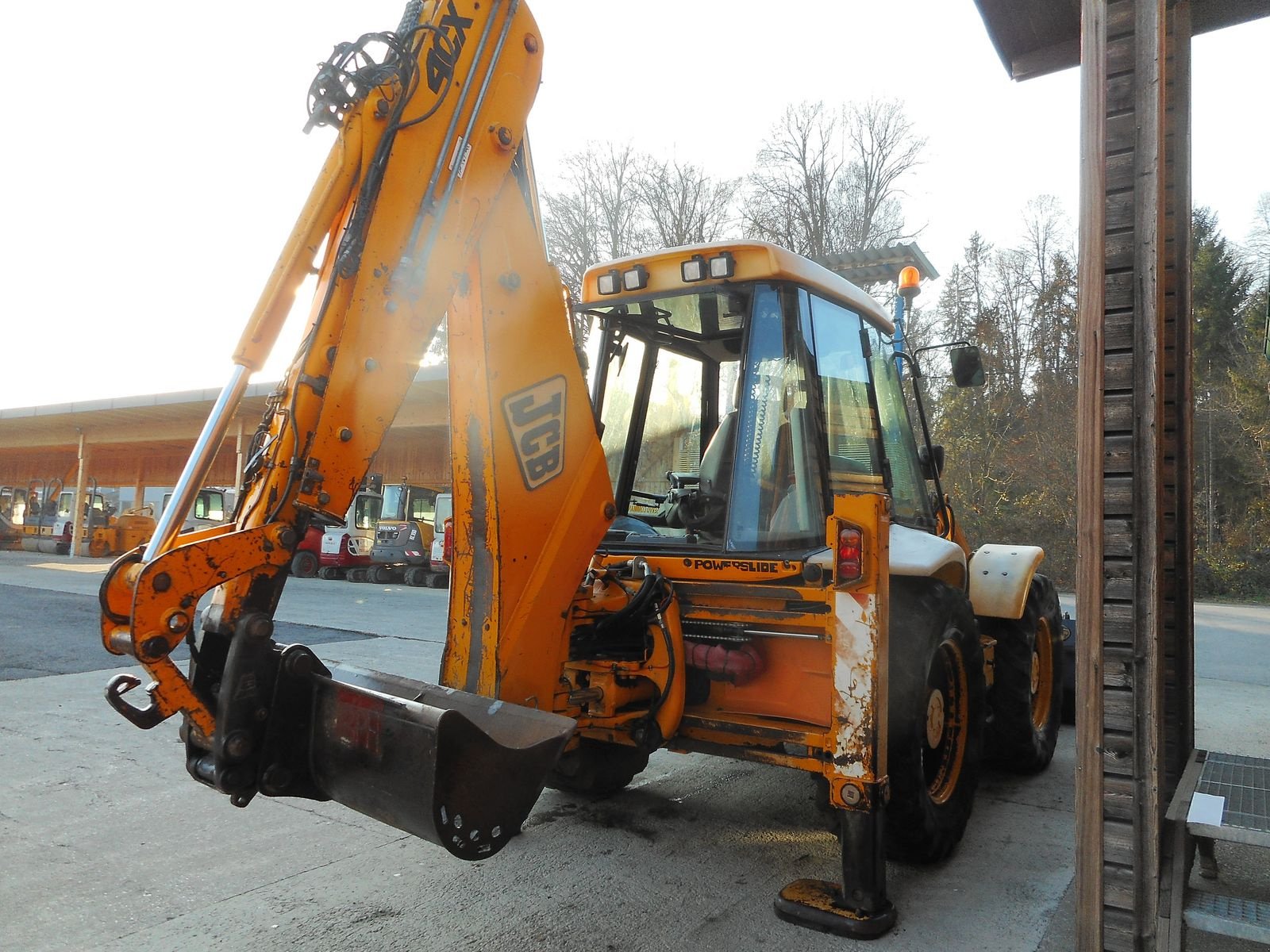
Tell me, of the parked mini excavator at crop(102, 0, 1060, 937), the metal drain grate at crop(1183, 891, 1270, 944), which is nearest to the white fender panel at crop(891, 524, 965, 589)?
the parked mini excavator at crop(102, 0, 1060, 937)

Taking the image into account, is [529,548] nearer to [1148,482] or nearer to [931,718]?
[931,718]

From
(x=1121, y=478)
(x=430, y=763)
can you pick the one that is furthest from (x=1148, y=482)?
(x=430, y=763)

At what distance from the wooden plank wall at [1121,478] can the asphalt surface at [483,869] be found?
50cm

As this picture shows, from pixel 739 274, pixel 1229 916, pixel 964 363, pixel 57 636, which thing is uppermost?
pixel 739 274

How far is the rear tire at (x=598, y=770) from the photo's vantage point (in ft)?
13.7

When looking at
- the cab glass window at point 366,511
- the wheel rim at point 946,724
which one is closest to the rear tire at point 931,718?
the wheel rim at point 946,724

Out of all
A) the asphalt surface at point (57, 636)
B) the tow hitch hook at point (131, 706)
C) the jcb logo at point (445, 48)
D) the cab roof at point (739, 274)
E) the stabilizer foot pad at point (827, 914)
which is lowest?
the asphalt surface at point (57, 636)

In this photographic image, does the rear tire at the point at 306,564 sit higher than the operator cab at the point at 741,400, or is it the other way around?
the operator cab at the point at 741,400

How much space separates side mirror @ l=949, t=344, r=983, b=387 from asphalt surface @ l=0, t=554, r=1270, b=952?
7.44ft

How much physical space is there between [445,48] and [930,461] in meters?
3.49

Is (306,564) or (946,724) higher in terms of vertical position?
(946,724)

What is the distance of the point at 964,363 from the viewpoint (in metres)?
4.62

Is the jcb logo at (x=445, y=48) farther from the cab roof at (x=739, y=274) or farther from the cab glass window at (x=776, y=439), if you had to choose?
the cab glass window at (x=776, y=439)

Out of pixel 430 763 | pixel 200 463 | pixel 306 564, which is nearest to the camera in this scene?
pixel 430 763
